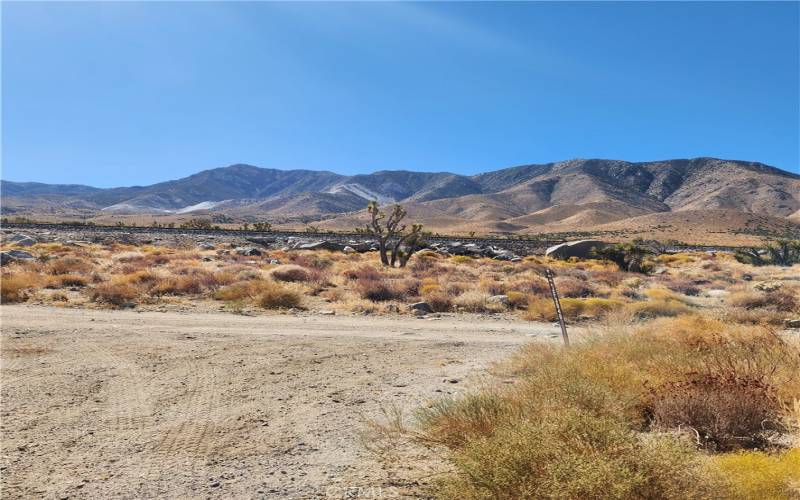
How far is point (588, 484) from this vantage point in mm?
3340

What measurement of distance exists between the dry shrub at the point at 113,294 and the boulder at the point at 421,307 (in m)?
9.18

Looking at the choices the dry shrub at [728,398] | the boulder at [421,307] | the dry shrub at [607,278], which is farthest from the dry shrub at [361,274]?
the dry shrub at [728,398]

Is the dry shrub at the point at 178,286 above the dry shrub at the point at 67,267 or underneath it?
underneath

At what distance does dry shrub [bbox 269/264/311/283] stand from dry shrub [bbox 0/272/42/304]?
28.2 feet

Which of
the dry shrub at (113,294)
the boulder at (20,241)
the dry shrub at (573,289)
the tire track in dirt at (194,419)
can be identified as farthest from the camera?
the boulder at (20,241)

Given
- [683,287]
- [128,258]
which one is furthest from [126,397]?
[128,258]

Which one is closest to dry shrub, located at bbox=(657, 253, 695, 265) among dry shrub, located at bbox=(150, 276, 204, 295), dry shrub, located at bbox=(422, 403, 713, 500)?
dry shrub, located at bbox=(150, 276, 204, 295)

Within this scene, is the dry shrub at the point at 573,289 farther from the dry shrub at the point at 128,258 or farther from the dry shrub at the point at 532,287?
the dry shrub at the point at 128,258

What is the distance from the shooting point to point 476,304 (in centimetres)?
1748

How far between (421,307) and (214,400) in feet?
34.0

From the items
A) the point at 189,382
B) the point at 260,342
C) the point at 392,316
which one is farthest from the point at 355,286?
the point at 189,382

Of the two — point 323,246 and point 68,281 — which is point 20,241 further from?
point 68,281

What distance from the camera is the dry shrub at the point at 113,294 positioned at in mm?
16359

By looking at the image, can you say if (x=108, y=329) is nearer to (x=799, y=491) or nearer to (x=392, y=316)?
(x=392, y=316)
